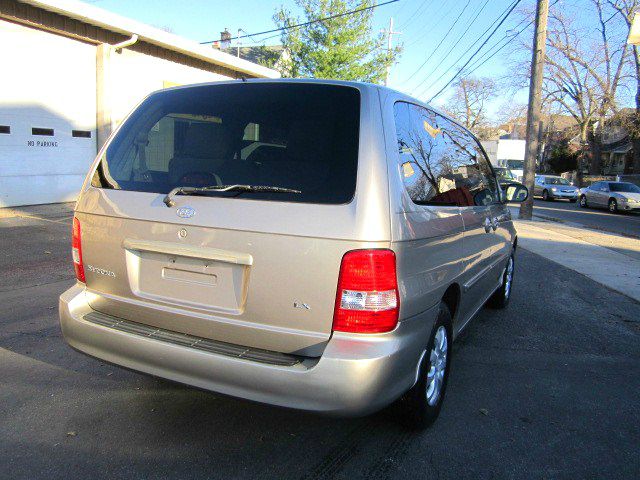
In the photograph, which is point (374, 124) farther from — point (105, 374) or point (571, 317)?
point (571, 317)

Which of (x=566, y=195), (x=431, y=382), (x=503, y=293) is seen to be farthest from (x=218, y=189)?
(x=566, y=195)

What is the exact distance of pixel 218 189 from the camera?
2594 mm

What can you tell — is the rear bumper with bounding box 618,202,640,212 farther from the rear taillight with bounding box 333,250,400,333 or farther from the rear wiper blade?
the rear wiper blade

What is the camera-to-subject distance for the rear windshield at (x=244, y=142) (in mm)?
2510

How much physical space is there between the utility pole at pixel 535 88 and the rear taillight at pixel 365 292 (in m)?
14.8

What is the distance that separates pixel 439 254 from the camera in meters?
2.93

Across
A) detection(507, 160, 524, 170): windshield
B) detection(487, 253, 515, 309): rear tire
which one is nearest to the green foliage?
detection(487, 253, 515, 309): rear tire

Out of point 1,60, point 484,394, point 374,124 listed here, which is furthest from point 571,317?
point 1,60

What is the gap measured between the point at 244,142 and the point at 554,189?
1247 inches

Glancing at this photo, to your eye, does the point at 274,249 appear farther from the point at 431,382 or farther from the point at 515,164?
the point at 515,164

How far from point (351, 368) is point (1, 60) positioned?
11.9m

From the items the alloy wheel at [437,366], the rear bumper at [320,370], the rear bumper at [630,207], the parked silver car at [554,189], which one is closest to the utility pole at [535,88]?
the rear bumper at [630,207]

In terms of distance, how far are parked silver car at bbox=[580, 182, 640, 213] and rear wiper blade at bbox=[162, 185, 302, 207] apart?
2456 cm

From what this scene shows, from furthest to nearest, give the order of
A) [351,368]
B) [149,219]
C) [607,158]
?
1. [607,158]
2. [149,219]
3. [351,368]
